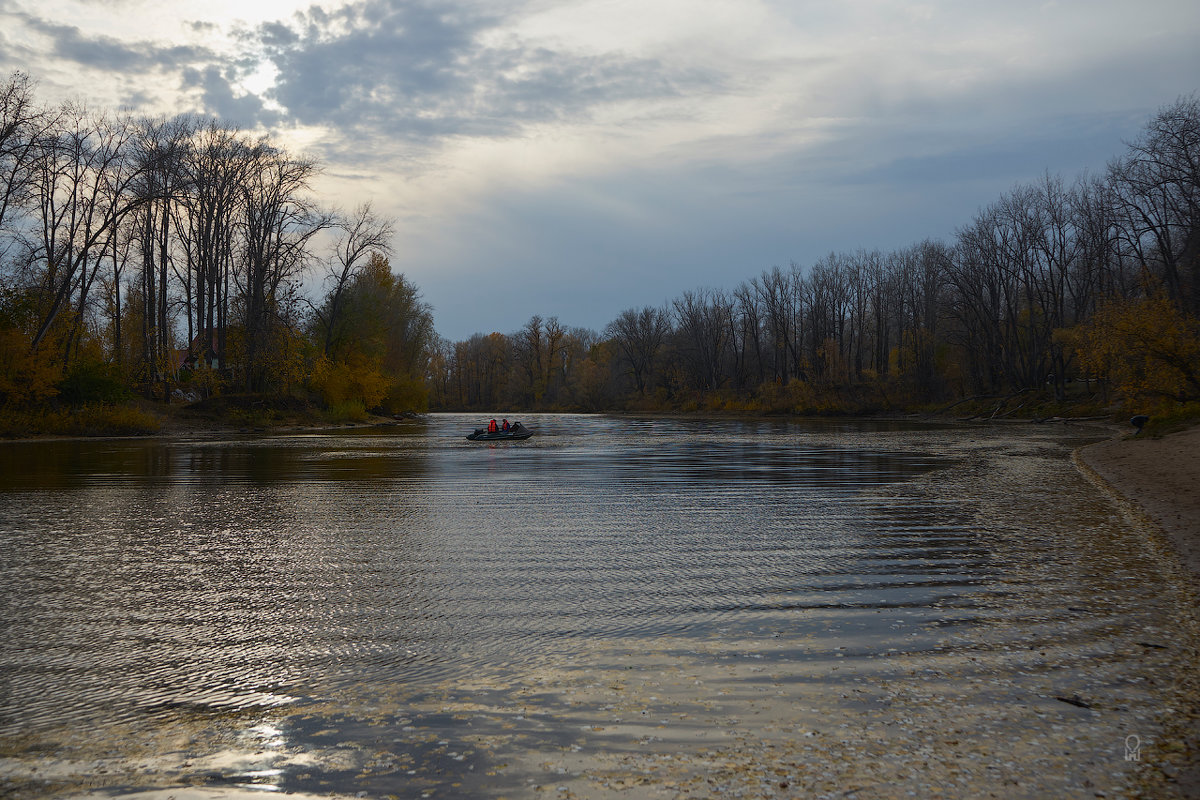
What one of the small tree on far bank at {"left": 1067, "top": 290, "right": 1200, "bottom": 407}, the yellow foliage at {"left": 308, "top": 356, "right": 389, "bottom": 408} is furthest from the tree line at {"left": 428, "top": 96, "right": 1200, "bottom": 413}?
the yellow foliage at {"left": 308, "top": 356, "right": 389, "bottom": 408}

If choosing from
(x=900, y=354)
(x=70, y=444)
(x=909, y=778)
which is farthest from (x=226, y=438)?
(x=900, y=354)

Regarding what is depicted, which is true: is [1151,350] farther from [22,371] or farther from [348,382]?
[348,382]

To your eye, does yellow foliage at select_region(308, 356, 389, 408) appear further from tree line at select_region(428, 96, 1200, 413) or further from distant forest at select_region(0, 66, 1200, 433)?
tree line at select_region(428, 96, 1200, 413)

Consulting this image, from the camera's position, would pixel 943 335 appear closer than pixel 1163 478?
No

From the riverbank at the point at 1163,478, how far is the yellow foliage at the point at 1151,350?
358 cm

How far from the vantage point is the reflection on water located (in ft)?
17.5

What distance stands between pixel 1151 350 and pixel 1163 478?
15.5m

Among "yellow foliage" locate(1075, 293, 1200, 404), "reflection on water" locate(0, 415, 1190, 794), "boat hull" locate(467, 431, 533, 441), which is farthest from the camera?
"boat hull" locate(467, 431, 533, 441)

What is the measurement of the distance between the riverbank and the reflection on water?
3.55 ft

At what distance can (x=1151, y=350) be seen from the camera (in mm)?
29578

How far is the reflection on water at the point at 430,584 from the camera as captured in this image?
533 centimetres

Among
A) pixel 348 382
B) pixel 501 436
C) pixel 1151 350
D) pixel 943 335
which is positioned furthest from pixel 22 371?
pixel 943 335

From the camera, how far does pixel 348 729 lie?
4629 mm

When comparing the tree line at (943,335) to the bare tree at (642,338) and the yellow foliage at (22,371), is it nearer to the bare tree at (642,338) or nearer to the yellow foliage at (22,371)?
the bare tree at (642,338)
